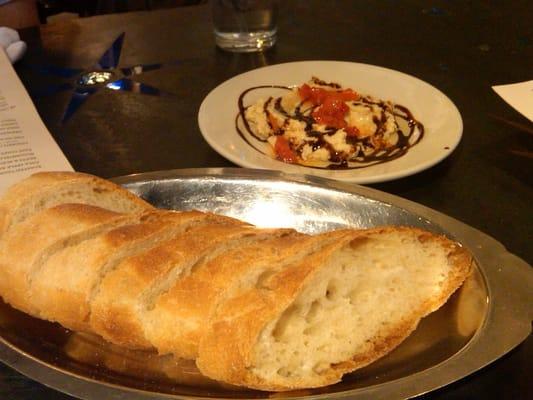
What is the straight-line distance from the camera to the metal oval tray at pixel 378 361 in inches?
33.6

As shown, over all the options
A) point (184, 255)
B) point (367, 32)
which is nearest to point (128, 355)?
point (184, 255)

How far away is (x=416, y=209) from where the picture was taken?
1183 millimetres

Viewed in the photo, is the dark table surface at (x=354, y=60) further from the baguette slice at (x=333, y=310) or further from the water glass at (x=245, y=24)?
the baguette slice at (x=333, y=310)

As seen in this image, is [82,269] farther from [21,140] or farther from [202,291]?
[21,140]

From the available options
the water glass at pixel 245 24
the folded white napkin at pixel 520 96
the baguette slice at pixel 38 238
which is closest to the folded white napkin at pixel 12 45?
the water glass at pixel 245 24

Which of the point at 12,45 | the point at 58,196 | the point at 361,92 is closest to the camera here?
the point at 58,196

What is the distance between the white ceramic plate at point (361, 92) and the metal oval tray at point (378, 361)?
15 cm

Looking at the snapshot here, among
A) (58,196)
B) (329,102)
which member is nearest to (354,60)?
(329,102)

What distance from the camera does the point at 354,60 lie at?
2.08 m

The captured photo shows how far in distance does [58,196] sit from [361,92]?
36.3 inches

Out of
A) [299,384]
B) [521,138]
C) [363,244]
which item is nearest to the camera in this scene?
[299,384]

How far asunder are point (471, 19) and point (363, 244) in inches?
66.0

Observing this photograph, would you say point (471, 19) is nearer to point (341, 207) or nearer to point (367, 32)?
point (367, 32)

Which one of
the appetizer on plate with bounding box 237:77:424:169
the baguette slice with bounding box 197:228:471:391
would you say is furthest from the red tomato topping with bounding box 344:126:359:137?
the baguette slice with bounding box 197:228:471:391
